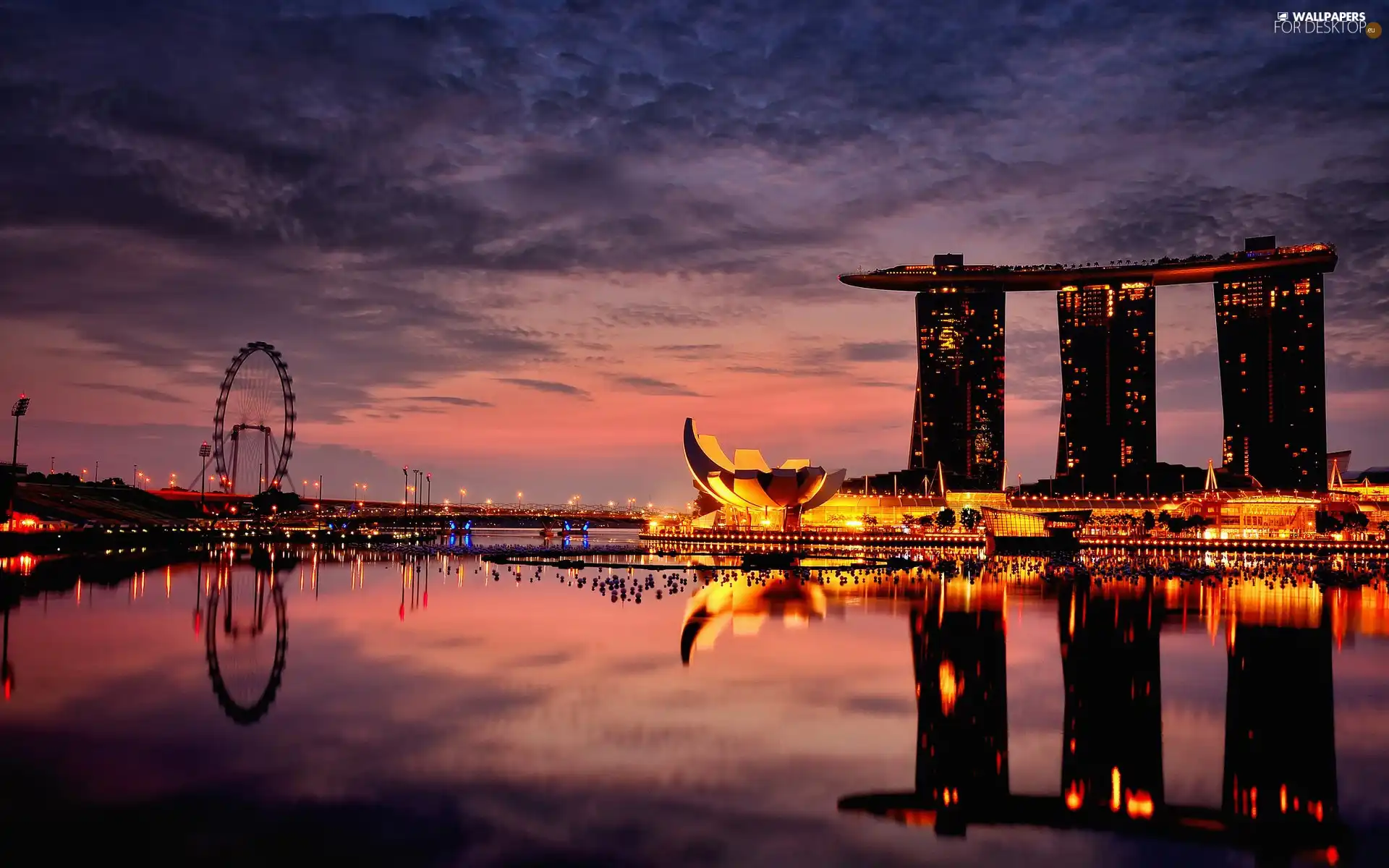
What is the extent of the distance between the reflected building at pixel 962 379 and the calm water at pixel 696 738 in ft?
523

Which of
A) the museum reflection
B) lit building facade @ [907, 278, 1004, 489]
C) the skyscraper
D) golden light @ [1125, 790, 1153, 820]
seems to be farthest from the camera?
lit building facade @ [907, 278, 1004, 489]

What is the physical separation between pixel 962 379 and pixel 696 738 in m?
182

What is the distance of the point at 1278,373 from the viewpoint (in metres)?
172

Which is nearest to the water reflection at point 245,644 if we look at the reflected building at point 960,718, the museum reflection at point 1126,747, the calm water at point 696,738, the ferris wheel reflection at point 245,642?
the ferris wheel reflection at point 245,642

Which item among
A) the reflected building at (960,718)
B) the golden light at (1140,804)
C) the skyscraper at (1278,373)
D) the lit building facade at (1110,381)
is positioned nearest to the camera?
the golden light at (1140,804)

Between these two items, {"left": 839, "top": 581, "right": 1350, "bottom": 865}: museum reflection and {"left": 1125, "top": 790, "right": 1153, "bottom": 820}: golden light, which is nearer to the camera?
{"left": 839, "top": 581, "right": 1350, "bottom": 865}: museum reflection

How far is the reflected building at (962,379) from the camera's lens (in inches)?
7579

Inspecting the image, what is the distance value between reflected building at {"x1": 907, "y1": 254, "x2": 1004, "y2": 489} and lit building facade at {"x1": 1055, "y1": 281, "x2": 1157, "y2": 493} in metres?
12.9

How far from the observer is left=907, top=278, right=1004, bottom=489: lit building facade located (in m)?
192

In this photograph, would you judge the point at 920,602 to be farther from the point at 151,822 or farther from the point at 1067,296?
the point at 1067,296

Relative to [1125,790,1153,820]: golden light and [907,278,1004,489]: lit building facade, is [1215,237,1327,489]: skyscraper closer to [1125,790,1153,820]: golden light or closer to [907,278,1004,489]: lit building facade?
[907,278,1004,489]: lit building facade

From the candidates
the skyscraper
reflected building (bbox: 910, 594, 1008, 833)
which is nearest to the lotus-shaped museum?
reflected building (bbox: 910, 594, 1008, 833)

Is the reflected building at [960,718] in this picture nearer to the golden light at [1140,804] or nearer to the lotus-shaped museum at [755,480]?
the golden light at [1140,804]

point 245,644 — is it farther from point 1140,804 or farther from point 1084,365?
point 1084,365
